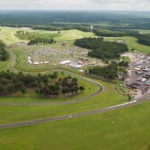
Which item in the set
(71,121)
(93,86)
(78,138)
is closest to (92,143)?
(78,138)

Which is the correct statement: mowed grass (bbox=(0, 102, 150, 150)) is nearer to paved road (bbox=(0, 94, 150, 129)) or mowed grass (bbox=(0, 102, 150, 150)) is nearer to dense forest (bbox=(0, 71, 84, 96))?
paved road (bbox=(0, 94, 150, 129))

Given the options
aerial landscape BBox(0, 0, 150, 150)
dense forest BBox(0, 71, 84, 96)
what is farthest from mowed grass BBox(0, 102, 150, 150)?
dense forest BBox(0, 71, 84, 96)

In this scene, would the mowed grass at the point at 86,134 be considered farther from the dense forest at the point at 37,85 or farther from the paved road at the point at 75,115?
the dense forest at the point at 37,85

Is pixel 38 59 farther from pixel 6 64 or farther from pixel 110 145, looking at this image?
pixel 110 145

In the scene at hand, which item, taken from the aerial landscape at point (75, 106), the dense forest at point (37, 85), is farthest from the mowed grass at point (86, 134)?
the dense forest at point (37, 85)

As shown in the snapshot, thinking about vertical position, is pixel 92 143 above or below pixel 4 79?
below

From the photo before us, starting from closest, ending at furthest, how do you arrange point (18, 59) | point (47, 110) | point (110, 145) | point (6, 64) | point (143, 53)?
point (110, 145) → point (47, 110) → point (6, 64) → point (18, 59) → point (143, 53)

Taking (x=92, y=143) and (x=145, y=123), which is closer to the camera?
(x=92, y=143)
